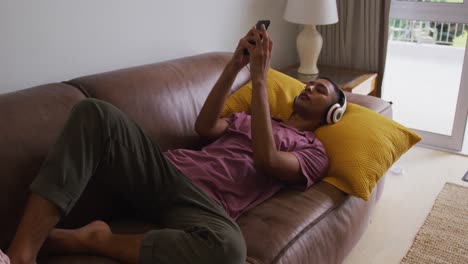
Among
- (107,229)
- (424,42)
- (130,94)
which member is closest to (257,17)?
(424,42)

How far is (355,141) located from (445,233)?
2.45 ft

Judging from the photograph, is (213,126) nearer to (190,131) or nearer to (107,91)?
(190,131)

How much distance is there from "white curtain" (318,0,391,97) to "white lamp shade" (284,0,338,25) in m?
0.40

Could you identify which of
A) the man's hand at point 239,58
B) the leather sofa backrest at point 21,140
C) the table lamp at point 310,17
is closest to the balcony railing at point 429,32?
the table lamp at point 310,17

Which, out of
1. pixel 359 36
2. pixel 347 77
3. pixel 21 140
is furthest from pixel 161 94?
pixel 359 36

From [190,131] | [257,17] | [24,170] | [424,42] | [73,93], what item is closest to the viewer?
[24,170]

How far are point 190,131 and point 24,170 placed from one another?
682 millimetres

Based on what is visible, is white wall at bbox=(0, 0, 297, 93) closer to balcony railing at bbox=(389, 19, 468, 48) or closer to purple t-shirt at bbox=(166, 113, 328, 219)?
purple t-shirt at bbox=(166, 113, 328, 219)

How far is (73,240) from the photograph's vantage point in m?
1.30

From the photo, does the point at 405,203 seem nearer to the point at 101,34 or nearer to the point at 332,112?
the point at 332,112

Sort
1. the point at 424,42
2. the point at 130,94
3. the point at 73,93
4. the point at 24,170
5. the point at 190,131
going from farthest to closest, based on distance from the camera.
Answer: the point at 424,42 < the point at 190,131 < the point at 130,94 < the point at 73,93 < the point at 24,170

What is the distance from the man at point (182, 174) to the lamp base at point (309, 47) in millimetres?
1035

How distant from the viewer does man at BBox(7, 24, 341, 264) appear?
49.1 inches

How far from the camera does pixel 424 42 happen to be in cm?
316
